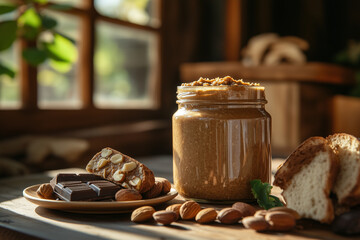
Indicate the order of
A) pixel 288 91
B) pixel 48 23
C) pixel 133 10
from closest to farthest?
pixel 48 23
pixel 288 91
pixel 133 10

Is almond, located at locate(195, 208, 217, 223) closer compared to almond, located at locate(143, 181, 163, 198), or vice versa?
almond, located at locate(195, 208, 217, 223)

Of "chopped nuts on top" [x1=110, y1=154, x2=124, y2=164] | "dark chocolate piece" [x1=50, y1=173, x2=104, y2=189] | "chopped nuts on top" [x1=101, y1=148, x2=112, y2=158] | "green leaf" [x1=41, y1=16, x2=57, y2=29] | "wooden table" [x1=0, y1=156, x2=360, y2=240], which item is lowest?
"wooden table" [x1=0, y1=156, x2=360, y2=240]

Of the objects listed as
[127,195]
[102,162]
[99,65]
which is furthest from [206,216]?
[99,65]

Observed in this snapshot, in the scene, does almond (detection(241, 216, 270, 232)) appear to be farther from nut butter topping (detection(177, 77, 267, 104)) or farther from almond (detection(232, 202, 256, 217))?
nut butter topping (detection(177, 77, 267, 104))

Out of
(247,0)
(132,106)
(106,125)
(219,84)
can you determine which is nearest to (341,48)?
(247,0)

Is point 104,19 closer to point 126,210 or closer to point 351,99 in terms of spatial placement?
point 351,99

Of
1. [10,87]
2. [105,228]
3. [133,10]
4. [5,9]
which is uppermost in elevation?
[133,10]

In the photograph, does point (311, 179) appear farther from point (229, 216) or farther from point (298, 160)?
point (229, 216)

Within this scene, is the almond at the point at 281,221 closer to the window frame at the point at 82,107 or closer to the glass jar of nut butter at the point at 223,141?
the glass jar of nut butter at the point at 223,141

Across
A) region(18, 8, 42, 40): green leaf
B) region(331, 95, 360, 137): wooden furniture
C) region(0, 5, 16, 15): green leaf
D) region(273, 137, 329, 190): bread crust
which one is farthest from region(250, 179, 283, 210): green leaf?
region(331, 95, 360, 137): wooden furniture
